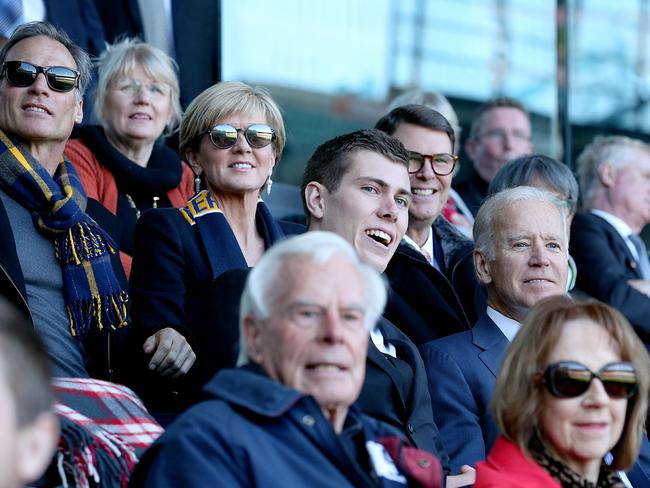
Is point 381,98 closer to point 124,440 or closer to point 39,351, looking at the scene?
point 124,440

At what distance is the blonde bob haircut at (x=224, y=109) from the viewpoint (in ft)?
15.6

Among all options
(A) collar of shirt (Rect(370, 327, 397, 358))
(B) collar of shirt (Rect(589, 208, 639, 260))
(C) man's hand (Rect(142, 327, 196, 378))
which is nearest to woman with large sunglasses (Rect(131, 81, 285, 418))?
(C) man's hand (Rect(142, 327, 196, 378))

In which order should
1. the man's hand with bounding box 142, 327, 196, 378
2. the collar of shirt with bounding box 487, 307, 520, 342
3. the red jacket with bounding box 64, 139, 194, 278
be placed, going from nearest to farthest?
the man's hand with bounding box 142, 327, 196, 378 < the collar of shirt with bounding box 487, 307, 520, 342 < the red jacket with bounding box 64, 139, 194, 278

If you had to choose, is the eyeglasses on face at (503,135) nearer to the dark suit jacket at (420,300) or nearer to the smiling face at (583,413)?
the dark suit jacket at (420,300)

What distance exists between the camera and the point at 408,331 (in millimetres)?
5031

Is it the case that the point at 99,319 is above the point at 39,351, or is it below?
below

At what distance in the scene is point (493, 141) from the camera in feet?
22.9

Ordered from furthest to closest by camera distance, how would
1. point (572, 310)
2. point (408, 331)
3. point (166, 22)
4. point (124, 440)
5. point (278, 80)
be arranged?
point (278, 80) < point (166, 22) < point (408, 331) < point (124, 440) < point (572, 310)

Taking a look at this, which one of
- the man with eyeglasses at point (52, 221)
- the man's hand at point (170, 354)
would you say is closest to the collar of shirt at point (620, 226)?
the man with eyeglasses at point (52, 221)

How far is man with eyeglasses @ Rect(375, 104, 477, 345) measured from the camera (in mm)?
5102

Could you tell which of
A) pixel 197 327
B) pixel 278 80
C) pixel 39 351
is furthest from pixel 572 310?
pixel 278 80

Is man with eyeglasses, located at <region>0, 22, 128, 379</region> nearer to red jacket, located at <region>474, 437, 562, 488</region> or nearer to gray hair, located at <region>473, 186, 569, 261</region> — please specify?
gray hair, located at <region>473, 186, 569, 261</region>

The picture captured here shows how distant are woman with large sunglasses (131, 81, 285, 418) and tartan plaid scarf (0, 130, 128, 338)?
0.16m

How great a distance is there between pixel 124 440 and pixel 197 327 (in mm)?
513
